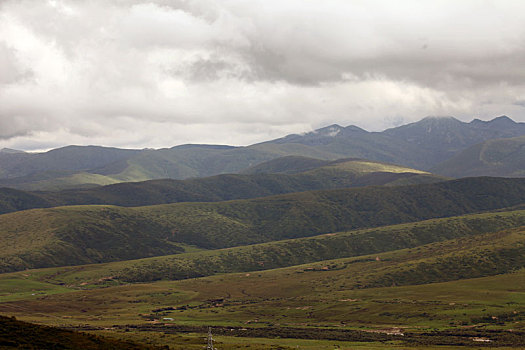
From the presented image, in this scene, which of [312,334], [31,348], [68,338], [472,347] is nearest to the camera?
[31,348]

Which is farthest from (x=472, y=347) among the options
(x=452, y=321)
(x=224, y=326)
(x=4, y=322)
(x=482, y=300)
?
(x=4, y=322)

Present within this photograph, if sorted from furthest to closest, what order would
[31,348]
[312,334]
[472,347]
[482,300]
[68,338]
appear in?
[482,300]
[312,334]
[472,347]
[68,338]
[31,348]

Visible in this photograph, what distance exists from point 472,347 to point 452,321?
36706 millimetres

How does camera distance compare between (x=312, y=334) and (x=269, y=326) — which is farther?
(x=269, y=326)

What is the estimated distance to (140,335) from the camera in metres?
151

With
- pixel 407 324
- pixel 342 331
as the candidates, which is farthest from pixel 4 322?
pixel 407 324

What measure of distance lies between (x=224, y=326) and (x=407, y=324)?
61274 mm

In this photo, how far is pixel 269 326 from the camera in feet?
613

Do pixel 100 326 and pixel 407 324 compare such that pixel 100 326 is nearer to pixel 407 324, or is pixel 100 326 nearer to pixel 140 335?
pixel 140 335

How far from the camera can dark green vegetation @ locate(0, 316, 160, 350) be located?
84.8 meters

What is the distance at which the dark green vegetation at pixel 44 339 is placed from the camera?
84.8m

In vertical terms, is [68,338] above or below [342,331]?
above

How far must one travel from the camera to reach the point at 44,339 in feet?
292

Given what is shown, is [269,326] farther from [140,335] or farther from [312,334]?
[140,335]
